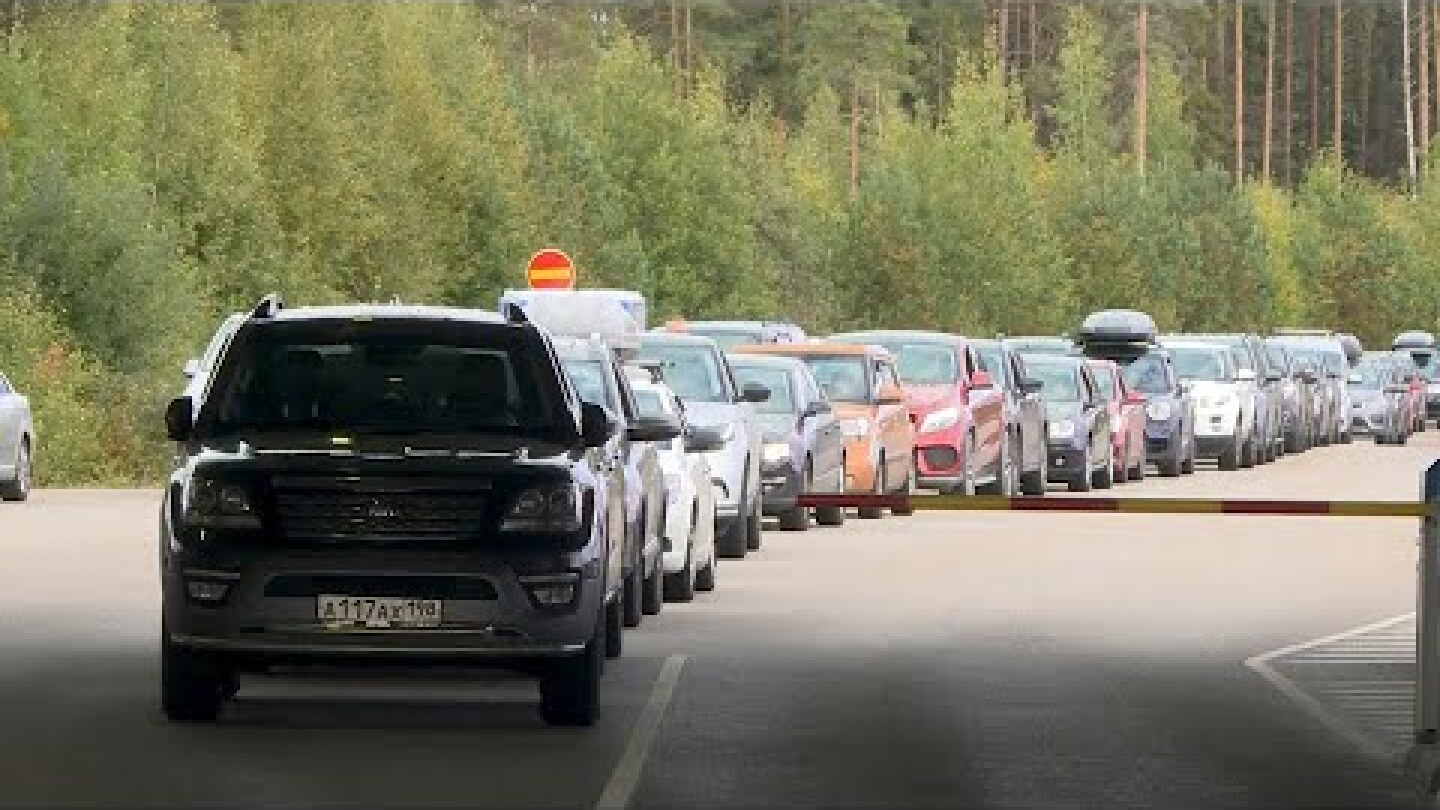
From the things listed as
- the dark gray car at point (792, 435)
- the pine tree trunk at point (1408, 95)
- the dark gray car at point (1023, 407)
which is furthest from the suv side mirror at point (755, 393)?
the pine tree trunk at point (1408, 95)

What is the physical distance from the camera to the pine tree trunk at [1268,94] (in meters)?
158

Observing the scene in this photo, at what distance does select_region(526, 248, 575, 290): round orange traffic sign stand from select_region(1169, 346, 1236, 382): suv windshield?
12505mm

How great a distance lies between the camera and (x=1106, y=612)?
2900 centimetres

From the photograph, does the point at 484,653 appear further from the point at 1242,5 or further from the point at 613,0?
the point at 1242,5

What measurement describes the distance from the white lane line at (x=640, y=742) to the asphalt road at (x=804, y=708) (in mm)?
24

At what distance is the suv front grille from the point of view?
752 inches

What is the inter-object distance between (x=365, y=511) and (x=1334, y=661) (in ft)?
23.8

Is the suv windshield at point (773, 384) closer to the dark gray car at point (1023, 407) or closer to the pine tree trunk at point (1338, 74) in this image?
the dark gray car at point (1023, 407)

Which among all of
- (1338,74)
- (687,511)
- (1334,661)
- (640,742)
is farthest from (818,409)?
(1338,74)

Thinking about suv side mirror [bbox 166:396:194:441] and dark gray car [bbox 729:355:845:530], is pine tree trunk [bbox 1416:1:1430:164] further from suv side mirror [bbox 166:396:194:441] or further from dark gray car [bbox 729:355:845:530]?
suv side mirror [bbox 166:396:194:441]

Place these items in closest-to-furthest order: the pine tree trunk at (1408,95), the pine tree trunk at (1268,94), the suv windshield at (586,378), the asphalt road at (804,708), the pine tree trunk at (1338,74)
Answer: the asphalt road at (804,708), the suv windshield at (586,378), the pine tree trunk at (1408,95), the pine tree trunk at (1268,94), the pine tree trunk at (1338,74)

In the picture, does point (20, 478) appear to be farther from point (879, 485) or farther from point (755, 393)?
point (755, 393)

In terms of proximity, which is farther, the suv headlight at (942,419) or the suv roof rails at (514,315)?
the suv headlight at (942,419)

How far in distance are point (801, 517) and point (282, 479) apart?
22.2m
